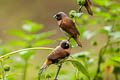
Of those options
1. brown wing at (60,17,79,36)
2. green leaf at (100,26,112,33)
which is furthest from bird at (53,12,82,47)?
green leaf at (100,26,112,33)

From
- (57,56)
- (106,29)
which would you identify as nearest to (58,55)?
(57,56)

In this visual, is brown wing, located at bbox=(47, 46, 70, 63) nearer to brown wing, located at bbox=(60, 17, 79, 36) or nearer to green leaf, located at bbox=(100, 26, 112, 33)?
brown wing, located at bbox=(60, 17, 79, 36)

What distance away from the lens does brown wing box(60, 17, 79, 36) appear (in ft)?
1.81

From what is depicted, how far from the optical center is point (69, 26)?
55 centimetres

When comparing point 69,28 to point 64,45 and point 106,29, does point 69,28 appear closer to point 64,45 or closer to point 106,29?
point 64,45

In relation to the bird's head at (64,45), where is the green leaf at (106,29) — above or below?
above

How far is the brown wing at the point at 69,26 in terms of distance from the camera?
0.55 m

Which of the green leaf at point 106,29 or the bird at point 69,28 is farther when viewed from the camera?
the green leaf at point 106,29

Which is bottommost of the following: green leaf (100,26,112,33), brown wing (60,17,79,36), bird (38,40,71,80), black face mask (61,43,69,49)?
bird (38,40,71,80)

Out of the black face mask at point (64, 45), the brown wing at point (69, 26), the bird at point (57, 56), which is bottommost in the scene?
the bird at point (57, 56)

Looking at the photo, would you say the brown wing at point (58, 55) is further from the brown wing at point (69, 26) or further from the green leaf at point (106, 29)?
the green leaf at point (106, 29)

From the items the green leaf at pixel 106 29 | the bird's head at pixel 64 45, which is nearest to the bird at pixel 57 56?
the bird's head at pixel 64 45

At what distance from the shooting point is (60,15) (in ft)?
1.91

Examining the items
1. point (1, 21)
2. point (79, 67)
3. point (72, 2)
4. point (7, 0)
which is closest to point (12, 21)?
point (1, 21)
